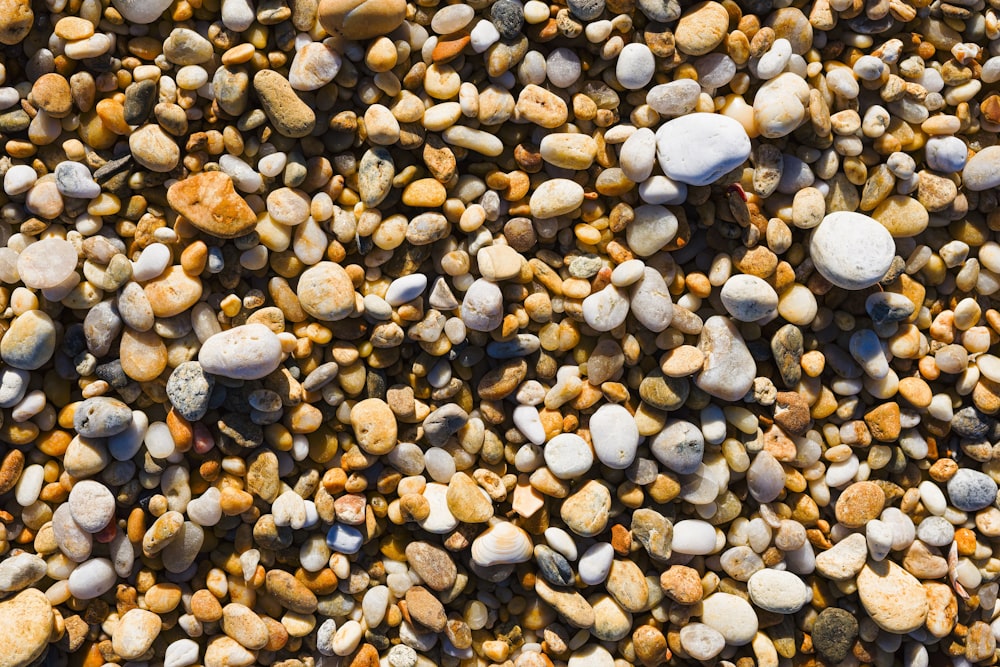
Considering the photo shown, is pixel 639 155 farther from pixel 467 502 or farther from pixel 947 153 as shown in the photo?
pixel 467 502

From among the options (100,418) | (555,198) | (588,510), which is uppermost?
(555,198)

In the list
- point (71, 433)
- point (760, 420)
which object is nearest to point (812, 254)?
point (760, 420)

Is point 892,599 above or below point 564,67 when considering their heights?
below

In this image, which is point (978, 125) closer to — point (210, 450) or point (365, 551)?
point (365, 551)

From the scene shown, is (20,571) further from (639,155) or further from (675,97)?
(675,97)

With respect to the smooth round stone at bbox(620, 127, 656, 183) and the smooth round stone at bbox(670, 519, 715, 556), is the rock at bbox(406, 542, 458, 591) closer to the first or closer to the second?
the smooth round stone at bbox(670, 519, 715, 556)

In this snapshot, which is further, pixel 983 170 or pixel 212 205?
pixel 983 170

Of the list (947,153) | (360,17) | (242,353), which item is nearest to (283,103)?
(360,17)
